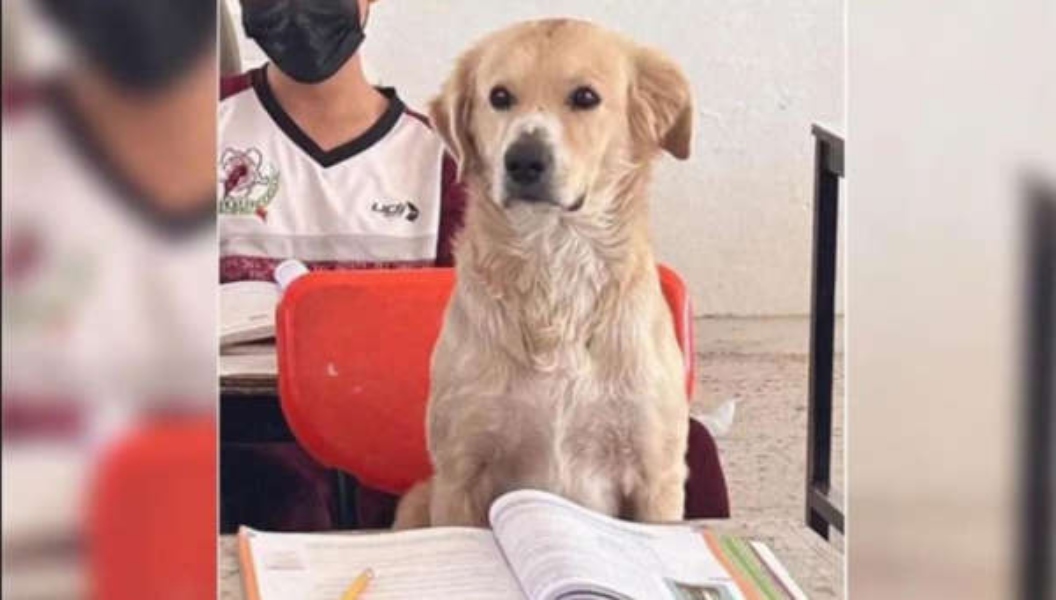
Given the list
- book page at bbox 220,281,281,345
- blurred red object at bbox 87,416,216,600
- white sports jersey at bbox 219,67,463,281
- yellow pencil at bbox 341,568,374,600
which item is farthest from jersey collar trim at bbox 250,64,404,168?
blurred red object at bbox 87,416,216,600

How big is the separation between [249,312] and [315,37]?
0.64ft

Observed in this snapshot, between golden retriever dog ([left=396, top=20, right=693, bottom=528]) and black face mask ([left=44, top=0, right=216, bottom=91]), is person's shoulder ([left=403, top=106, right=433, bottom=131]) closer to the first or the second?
golden retriever dog ([left=396, top=20, right=693, bottom=528])

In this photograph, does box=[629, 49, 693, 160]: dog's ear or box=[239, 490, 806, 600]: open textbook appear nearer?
box=[239, 490, 806, 600]: open textbook

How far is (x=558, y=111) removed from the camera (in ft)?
3.11

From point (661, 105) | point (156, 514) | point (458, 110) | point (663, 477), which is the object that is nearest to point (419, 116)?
point (458, 110)

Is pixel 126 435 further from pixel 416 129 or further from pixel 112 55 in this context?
pixel 416 129

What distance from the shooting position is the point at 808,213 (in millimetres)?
1062

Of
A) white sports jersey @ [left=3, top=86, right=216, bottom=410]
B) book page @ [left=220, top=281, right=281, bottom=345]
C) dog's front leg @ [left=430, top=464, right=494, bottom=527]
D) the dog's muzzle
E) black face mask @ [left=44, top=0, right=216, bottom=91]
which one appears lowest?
dog's front leg @ [left=430, top=464, right=494, bottom=527]

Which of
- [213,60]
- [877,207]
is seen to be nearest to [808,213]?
[877,207]

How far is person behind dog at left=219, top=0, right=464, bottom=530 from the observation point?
100 cm

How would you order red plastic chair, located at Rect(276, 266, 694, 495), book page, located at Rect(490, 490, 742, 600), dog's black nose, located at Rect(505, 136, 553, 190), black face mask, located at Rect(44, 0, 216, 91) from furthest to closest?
red plastic chair, located at Rect(276, 266, 694, 495), dog's black nose, located at Rect(505, 136, 553, 190), book page, located at Rect(490, 490, 742, 600), black face mask, located at Rect(44, 0, 216, 91)

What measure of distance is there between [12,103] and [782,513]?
37.2 inches

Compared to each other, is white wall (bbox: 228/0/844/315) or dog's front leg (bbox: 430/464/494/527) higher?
white wall (bbox: 228/0/844/315)

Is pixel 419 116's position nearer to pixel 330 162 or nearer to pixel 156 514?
pixel 330 162
